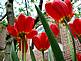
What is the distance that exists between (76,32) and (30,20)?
0.13 meters

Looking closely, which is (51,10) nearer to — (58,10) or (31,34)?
(58,10)

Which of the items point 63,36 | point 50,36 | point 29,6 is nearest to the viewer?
point 50,36

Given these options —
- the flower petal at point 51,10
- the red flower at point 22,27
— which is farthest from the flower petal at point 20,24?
the flower petal at point 51,10

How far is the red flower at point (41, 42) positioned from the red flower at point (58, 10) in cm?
12

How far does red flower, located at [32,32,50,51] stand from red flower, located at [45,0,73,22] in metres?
0.12

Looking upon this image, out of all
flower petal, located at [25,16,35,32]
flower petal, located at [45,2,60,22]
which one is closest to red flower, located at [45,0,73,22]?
flower petal, located at [45,2,60,22]

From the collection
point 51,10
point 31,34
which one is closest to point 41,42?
point 31,34

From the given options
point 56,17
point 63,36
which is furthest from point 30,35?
point 63,36

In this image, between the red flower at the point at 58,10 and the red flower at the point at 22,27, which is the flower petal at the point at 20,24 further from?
the red flower at the point at 58,10

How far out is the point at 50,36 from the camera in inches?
17.7

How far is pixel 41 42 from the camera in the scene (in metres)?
0.63

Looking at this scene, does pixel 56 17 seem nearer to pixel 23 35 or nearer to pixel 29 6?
pixel 23 35

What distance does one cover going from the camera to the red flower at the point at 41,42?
624mm

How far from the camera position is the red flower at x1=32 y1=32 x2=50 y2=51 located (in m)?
0.62
